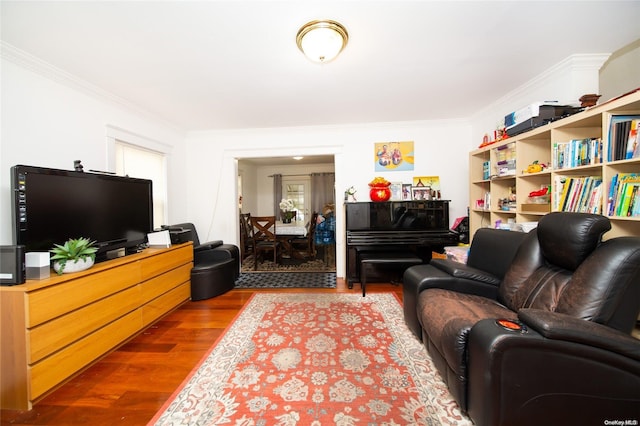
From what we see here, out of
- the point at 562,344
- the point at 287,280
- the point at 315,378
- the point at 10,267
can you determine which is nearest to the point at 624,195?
the point at 562,344

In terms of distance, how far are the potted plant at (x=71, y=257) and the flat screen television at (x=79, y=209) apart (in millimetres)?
168

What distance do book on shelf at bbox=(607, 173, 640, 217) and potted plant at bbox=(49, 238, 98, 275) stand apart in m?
3.72

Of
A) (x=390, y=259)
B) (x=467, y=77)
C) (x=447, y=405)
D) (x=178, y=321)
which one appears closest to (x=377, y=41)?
(x=467, y=77)

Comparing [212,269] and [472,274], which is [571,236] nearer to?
[472,274]

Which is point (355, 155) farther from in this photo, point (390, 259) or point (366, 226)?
point (390, 259)

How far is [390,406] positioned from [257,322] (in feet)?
4.77

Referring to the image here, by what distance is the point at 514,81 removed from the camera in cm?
247

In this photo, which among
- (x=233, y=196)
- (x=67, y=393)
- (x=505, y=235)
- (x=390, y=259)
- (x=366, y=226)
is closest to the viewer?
(x=67, y=393)

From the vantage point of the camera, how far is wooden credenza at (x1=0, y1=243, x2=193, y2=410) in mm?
1368

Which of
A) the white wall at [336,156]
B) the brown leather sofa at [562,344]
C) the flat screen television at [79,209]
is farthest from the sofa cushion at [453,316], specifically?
the flat screen television at [79,209]

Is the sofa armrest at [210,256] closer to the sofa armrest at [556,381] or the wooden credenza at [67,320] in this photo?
the wooden credenza at [67,320]

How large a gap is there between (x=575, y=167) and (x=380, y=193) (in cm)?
202

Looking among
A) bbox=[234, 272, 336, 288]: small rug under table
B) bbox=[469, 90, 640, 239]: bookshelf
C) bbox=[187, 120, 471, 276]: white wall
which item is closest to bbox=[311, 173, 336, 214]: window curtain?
bbox=[187, 120, 471, 276]: white wall

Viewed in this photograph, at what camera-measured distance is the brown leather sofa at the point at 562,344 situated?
983mm
